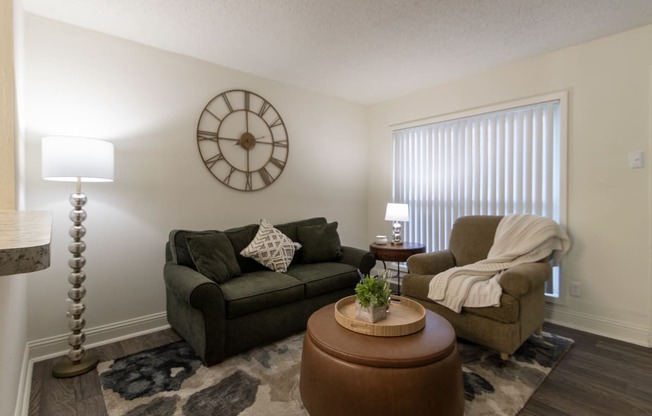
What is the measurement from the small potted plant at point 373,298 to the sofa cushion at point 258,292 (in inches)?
35.3

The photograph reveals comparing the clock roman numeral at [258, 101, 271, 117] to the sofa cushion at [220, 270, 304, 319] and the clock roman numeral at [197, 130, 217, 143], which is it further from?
the sofa cushion at [220, 270, 304, 319]

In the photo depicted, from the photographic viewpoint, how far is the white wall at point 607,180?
246 cm

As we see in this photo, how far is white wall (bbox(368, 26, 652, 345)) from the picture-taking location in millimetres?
2457

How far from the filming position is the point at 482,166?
334 centimetres

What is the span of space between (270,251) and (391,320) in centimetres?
143

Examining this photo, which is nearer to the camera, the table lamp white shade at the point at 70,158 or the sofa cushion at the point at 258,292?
the table lamp white shade at the point at 70,158

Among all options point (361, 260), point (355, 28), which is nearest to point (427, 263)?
point (361, 260)

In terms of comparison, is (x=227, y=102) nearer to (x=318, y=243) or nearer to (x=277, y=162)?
(x=277, y=162)

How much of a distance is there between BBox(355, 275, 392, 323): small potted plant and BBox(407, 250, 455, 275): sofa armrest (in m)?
1.07

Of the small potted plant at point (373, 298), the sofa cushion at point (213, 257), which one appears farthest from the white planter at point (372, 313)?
→ the sofa cushion at point (213, 257)

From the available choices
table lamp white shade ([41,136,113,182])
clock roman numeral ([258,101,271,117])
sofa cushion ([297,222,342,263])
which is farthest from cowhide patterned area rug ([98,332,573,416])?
clock roman numeral ([258,101,271,117])

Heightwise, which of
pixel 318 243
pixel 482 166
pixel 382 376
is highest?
pixel 482 166

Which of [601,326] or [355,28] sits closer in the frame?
[355,28]

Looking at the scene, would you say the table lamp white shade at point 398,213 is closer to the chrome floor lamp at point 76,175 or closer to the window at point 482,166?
the window at point 482,166
